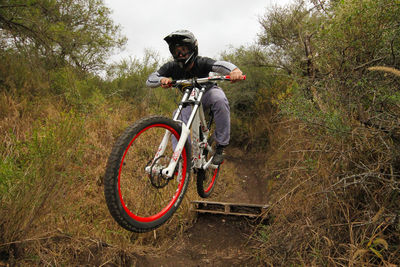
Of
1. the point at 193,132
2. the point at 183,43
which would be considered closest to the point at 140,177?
the point at 193,132

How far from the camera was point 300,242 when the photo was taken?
2.95m

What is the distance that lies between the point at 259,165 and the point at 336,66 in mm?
6355

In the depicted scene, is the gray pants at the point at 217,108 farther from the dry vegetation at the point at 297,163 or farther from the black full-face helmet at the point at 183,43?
the dry vegetation at the point at 297,163

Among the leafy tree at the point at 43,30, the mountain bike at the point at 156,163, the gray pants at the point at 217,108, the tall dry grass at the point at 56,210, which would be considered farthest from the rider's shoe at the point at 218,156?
the leafy tree at the point at 43,30

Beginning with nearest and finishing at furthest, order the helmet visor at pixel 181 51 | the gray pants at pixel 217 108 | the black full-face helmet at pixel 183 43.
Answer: the black full-face helmet at pixel 183 43, the helmet visor at pixel 181 51, the gray pants at pixel 217 108

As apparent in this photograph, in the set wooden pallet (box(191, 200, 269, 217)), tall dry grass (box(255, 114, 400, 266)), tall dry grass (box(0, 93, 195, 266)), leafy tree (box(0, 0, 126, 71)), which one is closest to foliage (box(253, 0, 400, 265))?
tall dry grass (box(255, 114, 400, 266))

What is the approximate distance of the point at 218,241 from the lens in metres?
4.58

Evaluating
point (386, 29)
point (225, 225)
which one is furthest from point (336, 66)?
point (225, 225)

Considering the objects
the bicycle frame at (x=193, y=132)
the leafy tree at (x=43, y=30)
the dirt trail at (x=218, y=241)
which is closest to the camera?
the bicycle frame at (x=193, y=132)

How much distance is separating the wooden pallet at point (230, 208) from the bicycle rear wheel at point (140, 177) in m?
1.74

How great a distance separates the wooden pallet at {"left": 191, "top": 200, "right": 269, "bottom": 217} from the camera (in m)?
4.79

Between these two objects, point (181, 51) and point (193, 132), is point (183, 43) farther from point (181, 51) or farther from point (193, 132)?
point (193, 132)

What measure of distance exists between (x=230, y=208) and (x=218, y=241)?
2.37 feet

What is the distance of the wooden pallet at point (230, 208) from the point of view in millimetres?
4793
